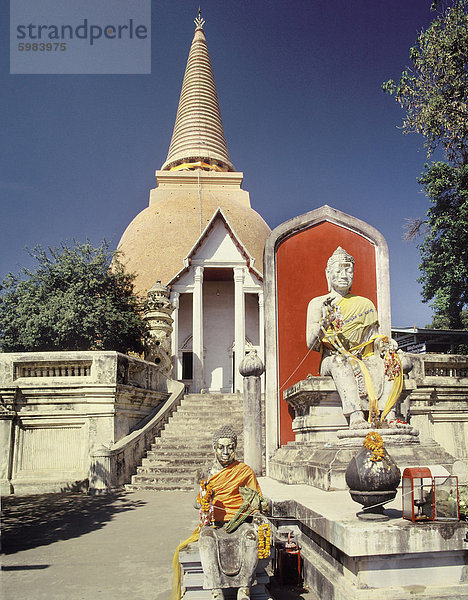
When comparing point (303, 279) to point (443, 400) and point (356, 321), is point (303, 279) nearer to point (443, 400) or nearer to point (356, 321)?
point (356, 321)

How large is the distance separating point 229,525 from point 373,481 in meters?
1.16

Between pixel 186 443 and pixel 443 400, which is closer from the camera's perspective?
pixel 443 400

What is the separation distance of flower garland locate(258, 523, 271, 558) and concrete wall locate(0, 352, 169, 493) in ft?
27.4

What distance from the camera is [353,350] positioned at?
25.1 feet

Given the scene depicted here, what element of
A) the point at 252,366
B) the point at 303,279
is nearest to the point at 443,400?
the point at 303,279

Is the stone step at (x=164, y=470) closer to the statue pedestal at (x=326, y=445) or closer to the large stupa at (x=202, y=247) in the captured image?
the statue pedestal at (x=326, y=445)

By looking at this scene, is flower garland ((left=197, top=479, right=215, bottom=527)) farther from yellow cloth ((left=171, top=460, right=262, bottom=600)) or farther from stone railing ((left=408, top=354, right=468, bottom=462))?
stone railing ((left=408, top=354, right=468, bottom=462))

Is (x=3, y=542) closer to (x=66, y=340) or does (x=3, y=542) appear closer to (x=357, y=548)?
(x=357, y=548)

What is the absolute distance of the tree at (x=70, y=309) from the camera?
16.7 metres

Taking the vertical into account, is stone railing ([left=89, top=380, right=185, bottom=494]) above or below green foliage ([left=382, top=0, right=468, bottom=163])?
below

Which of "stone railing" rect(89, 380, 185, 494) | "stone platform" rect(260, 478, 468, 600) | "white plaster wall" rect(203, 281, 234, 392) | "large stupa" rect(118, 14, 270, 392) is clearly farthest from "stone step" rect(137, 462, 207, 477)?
"white plaster wall" rect(203, 281, 234, 392)

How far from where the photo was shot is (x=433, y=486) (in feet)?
13.0

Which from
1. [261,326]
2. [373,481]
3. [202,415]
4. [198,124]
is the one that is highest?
[198,124]

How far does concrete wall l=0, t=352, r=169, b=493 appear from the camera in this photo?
11430 mm
